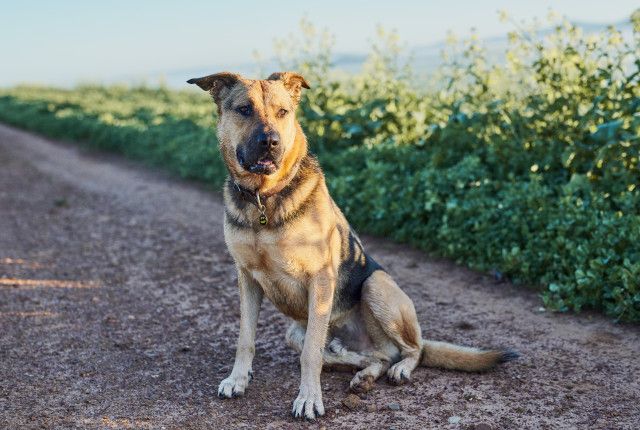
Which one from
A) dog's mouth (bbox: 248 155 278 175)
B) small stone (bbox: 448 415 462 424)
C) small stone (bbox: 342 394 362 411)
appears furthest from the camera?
small stone (bbox: 342 394 362 411)

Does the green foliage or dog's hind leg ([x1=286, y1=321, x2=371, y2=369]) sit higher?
the green foliage

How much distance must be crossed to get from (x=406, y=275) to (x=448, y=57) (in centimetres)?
342

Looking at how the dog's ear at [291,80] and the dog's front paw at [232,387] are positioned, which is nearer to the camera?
the dog's front paw at [232,387]

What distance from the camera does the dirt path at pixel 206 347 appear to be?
416 centimetres

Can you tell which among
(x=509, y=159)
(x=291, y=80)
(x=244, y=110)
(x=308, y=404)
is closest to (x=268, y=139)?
(x=244, y=110)

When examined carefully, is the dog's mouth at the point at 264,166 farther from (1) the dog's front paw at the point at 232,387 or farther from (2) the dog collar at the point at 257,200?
(1) the dog's front paw at the point at 232,387

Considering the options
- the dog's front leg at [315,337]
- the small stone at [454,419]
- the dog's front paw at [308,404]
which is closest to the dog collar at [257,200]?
the dog's front leg at [315,337]

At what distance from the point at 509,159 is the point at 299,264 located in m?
4.42

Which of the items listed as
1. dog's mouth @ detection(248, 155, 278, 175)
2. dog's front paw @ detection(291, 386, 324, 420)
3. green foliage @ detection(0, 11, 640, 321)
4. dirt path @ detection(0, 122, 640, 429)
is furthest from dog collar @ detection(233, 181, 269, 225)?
green foliage @ detection(0, 11, 640, 321)

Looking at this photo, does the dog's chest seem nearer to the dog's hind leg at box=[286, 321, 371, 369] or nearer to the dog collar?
the dog collar

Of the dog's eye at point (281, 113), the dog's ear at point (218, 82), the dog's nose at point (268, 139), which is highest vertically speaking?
the dog's ear at point (218, 82)

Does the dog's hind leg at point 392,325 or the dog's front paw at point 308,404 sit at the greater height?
the dog's hind leg at point 392,325

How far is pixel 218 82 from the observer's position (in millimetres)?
4477

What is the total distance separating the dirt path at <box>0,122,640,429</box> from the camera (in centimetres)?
416
